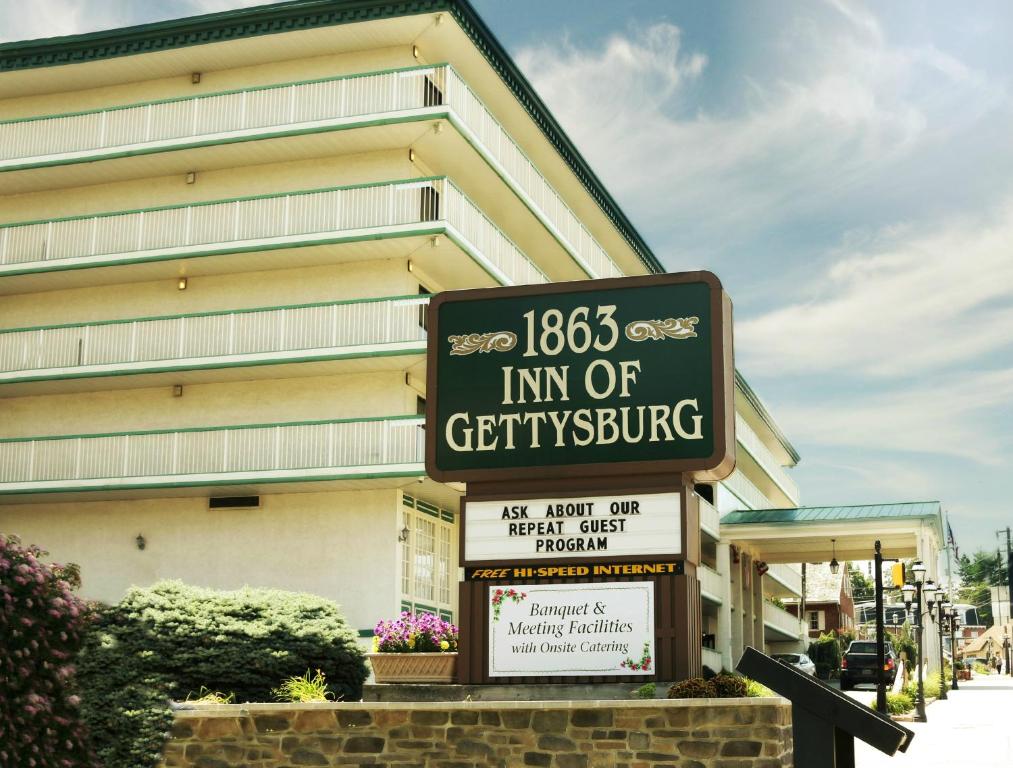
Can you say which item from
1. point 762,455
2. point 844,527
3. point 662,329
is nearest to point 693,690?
point 662,329

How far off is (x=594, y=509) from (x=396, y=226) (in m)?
16.9

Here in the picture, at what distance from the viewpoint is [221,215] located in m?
34.4

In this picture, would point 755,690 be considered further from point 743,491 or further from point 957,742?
point 743,491

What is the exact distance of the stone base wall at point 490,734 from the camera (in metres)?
14.7

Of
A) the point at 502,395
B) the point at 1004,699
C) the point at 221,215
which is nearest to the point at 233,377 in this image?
the point at 221,215

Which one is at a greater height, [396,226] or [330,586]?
[396,226]

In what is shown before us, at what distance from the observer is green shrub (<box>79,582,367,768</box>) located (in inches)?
743

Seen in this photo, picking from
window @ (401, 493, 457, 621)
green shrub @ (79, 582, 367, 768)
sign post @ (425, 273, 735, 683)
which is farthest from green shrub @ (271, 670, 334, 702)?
window @ (401, 493, 457, 621)

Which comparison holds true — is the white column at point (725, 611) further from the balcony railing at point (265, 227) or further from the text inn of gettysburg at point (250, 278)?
the balcony railing at point (265, 227)

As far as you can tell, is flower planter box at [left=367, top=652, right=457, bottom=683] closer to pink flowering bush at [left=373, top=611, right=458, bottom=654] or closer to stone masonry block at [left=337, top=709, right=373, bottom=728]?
pink flowering bush at [left=373, top=611, right=458, bottom=654]

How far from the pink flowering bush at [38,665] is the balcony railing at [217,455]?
1116 cm

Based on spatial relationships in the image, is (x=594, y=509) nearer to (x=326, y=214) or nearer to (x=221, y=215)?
(x=326, y=214)

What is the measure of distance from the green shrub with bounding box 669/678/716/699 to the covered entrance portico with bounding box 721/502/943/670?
28138 mm

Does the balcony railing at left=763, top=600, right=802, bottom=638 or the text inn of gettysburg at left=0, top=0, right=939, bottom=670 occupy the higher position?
the text inn of gettysburg at left=0, top=0, right=939, bottom=670
